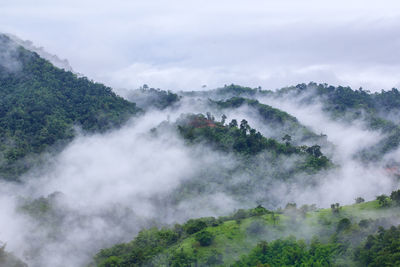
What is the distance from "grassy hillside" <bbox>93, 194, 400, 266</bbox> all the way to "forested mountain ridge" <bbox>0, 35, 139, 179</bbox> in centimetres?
3803

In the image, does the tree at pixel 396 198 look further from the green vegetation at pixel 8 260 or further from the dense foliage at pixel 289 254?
the green vegetation at pixel 8 260

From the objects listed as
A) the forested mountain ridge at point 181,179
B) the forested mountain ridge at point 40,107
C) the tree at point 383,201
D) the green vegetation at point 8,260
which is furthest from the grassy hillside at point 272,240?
the forested mountain ridge at point 40,107

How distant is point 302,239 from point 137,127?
6094cm

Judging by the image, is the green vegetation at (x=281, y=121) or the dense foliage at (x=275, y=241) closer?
the dense foliage at (x=275, y=241)

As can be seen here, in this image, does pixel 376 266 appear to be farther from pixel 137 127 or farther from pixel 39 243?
pixel 137 127

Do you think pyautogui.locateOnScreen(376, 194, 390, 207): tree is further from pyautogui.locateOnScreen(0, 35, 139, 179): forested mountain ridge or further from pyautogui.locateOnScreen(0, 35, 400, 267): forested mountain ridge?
pyautogui.locateOnScreen(0, 35, 139, 179): forested mountain ridge

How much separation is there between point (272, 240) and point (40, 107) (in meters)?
64.7

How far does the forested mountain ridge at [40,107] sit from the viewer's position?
82.8 m

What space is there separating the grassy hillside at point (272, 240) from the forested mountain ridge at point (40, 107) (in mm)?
38028

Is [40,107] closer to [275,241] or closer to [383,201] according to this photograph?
[275,241]

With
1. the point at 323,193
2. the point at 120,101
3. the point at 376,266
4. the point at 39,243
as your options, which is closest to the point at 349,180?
the point at 323,193

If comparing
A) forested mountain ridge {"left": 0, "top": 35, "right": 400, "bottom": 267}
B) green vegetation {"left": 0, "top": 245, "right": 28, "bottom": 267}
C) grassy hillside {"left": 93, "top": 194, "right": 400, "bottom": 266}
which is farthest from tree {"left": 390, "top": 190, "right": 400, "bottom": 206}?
green vegetation {"left": 0, "top": 245, "right": 28, "bottom": 267}

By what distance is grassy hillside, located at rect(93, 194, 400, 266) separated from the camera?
131ft

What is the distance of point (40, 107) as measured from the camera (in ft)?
306
